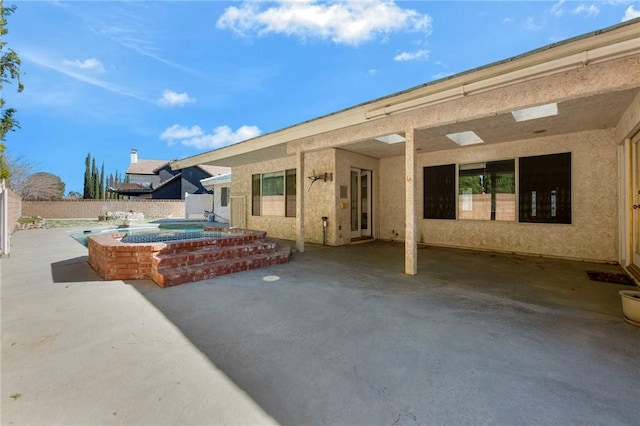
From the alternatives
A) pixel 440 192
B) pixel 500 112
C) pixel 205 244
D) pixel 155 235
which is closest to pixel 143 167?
pixel 155 235

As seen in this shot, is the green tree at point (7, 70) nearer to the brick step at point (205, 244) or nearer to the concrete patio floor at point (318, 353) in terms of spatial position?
the concrete patio floor at point (318, 353)

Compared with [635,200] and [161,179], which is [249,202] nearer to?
[635,200]

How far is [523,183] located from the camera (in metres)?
7.43

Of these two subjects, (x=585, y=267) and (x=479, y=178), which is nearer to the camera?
(x=585, y=267)

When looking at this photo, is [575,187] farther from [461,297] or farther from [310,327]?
[310,327]

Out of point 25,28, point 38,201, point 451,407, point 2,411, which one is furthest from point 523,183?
point 38,201

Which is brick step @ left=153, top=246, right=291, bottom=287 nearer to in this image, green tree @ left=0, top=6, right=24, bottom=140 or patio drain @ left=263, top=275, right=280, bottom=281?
patio drain @ left=263, top=275, right=280, bottom=281

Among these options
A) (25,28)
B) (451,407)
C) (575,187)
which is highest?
(25,28)

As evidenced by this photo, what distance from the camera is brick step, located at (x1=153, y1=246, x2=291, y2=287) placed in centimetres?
452

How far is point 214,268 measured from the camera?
5102mm

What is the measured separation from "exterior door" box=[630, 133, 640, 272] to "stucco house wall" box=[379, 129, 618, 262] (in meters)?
0.94

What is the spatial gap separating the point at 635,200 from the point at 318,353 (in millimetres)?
6903

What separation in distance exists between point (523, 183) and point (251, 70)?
14.5 metres

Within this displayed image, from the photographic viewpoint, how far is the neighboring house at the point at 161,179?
29.1 m
